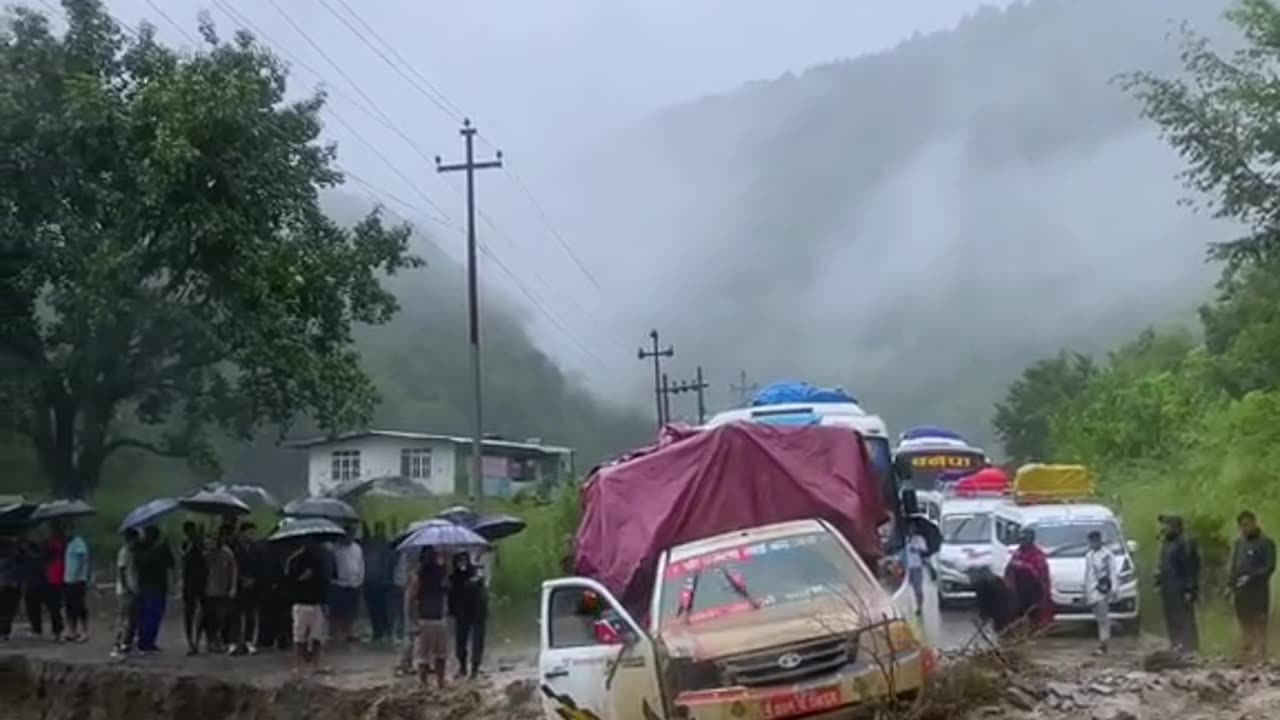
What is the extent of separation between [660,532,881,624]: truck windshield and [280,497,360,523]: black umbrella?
34.8ft

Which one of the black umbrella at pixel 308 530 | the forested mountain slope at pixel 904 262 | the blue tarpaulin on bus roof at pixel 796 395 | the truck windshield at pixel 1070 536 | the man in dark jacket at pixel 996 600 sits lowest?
the man in dark jacket at pixel 996 600

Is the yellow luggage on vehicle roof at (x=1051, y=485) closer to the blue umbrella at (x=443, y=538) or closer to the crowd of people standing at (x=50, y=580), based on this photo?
the blue umbrella at (x=443, y=538)

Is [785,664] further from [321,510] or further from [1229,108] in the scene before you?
[1229,108]

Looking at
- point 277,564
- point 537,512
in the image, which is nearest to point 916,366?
point 537,512

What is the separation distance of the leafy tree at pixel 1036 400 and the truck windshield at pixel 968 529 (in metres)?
59.5

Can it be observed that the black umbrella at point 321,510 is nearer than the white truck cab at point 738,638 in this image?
No

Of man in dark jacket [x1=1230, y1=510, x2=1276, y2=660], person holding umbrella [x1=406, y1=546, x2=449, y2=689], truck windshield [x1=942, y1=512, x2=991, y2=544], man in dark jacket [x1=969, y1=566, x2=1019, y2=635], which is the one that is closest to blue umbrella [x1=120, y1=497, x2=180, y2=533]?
person holding umbrella [x1=406, y1=546, x2=449, y2=689]

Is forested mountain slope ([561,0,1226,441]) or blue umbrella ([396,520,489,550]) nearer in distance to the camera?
blue umbrella ([396,520,489,550])

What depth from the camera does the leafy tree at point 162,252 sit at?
3047 cm

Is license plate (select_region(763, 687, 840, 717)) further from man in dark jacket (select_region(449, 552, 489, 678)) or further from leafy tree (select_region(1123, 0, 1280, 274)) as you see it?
leafy tree (select_region(1123, 0, 1280, 274))

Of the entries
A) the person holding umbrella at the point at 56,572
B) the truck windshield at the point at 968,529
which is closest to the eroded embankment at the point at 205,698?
the person holding umbrella at the point at 56,572

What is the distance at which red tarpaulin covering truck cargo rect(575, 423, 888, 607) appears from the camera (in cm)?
1430

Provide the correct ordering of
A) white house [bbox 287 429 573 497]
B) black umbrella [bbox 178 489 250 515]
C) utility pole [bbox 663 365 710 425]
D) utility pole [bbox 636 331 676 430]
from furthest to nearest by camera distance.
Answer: white house [bbox 287 429 573 497], utility pole [bbox 663 365 710 425], utility pole [bbox 636 331 676 430], black umbrella [bbox 178 489 250 515]

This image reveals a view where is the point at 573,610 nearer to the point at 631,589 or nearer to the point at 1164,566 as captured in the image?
the point at 631,589
